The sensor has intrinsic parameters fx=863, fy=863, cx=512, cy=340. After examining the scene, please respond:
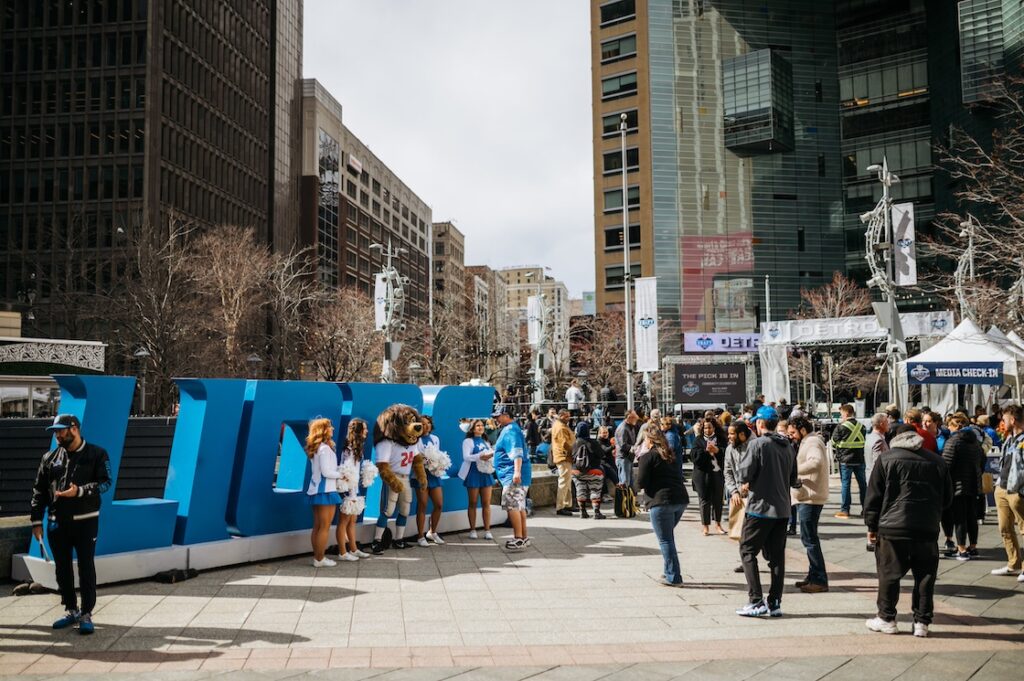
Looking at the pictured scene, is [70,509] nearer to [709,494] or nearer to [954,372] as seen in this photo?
[709,494]

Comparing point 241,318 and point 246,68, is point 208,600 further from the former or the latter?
point 246,68

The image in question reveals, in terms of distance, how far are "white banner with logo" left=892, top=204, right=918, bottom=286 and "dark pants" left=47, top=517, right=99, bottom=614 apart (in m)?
19.5

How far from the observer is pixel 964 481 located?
11508 mm

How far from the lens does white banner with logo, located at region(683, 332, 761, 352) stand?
63.1 m

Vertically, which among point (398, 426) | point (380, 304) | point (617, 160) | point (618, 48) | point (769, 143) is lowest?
point (398, 426)

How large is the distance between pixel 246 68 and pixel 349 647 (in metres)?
88.7

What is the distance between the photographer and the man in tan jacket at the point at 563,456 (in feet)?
51.5

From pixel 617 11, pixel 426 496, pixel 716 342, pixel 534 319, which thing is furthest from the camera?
pixel 617 11

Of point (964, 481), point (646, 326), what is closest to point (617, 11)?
point (646, 326)

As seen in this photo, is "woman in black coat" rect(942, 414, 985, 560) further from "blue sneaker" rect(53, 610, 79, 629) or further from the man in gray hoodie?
"blue sneaker" rect(53, 610, 79, 629)

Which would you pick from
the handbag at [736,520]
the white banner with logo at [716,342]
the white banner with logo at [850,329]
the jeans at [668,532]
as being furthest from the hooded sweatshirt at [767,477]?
the white banner with logo at [716,342]

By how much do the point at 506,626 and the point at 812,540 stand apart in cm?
372

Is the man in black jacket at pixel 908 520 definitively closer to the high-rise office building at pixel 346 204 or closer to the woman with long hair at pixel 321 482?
the woman with long hair at pixel 321 482

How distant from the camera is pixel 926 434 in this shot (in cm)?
1262
